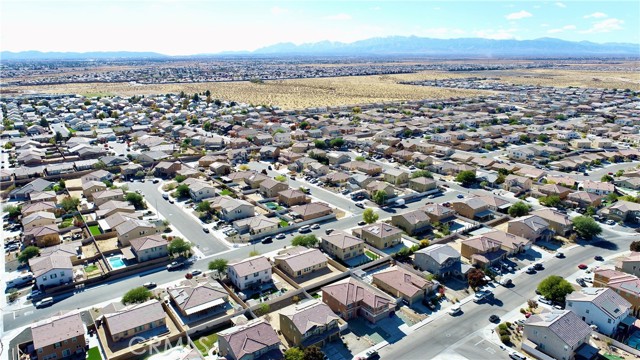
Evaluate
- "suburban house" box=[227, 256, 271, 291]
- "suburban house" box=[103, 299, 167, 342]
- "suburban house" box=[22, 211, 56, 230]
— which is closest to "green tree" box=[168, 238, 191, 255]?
"suburban house" box=[227, 256, 271, 291]

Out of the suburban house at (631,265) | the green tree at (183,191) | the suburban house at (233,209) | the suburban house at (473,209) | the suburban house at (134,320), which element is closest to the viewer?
the suburban house at (134,320)

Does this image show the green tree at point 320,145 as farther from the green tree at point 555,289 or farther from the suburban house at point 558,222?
the green tree at point 555,289

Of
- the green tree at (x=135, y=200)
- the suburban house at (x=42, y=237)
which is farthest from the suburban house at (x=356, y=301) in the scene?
the green tree at (x=135, y=200)

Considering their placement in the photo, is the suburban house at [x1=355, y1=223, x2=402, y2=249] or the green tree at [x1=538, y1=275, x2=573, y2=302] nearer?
the green tree at [x1=538, y1=275, x2=573, y2=302]

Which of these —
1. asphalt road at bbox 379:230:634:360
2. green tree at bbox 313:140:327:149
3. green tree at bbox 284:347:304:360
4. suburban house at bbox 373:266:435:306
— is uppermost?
green tree at bbox 313:140:327:149

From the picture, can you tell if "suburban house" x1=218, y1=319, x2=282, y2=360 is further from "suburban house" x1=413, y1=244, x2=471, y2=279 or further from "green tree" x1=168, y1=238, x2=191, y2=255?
"suburban house" x1=413, y1=244, x2=471, y2=279

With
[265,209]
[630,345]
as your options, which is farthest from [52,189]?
[630,345]

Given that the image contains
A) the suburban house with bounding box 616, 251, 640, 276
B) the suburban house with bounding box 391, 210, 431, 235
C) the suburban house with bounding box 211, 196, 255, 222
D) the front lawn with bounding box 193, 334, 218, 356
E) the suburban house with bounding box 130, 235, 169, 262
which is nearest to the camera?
the front lawn with bounding box 193, 334, 218, 356

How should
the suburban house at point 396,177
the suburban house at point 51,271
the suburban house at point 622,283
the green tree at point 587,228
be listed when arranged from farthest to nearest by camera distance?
1. the suburban house at point 396,177
2. the green tree at point 587,228
3. the suburban house at point 51,271
4. the suburban house at point 622,283
